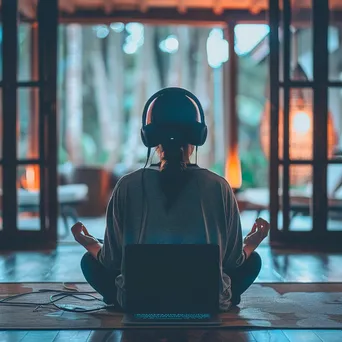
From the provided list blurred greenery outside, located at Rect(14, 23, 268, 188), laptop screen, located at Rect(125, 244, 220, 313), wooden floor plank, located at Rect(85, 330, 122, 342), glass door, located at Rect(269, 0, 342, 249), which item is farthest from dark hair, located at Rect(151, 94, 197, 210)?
blurred greenery outside, located at Rect(14, 23, 268, 188)

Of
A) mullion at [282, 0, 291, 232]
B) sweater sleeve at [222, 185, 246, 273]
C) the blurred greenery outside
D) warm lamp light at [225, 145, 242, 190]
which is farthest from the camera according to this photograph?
the blurred greenery outside

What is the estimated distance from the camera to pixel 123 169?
7.82 metres

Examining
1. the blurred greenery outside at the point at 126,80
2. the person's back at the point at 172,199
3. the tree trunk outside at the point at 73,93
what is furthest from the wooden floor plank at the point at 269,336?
the tree trunk outside at the point at 73,93

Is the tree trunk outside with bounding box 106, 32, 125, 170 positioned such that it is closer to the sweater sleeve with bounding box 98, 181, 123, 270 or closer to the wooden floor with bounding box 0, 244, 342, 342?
the wooden floor with bounding box 0, 244, 342, 342

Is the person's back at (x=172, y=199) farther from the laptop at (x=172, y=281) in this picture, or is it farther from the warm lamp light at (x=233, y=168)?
the warm lamp light at (x=233, y=168)

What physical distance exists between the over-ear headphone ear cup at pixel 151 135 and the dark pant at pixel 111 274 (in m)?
0.52

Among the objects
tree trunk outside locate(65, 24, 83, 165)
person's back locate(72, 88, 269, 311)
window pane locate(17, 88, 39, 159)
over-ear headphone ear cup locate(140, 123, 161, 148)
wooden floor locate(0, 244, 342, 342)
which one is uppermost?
tree trunk outside locate(65, 24, 83, 165)

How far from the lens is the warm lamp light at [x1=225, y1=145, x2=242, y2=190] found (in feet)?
22.5

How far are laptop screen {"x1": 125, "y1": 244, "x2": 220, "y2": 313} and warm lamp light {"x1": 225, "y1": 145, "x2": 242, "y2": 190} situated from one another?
16.0 ft

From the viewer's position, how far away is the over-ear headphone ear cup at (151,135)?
2006 millimetres

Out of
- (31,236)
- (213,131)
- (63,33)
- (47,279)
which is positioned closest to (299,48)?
(31,236)

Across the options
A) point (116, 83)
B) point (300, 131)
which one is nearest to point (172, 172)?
point (300, 131)

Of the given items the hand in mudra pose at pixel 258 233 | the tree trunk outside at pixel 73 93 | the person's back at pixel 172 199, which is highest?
the tree trunk outside at pixel 73 93

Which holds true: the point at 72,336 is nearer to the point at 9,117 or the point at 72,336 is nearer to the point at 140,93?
the point at 9,117
